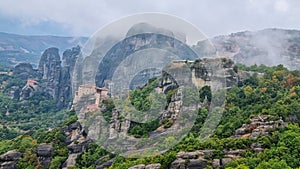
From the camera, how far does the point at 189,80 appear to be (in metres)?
45.2

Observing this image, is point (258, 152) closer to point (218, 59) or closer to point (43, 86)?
point (218, 59)

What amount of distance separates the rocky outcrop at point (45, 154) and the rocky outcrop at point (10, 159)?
1905mm

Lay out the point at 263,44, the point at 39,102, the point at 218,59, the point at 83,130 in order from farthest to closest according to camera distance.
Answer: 1. the point at 263,44
2. the point at 39,102
3. the point at 218,59
4. the point at 83,130

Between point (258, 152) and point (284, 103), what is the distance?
903 centimetres

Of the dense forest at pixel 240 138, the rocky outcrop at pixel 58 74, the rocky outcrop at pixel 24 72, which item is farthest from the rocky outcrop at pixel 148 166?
the rocky outcrop at pixel 24 72

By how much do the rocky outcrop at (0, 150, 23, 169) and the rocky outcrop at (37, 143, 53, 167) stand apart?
6.25 ft

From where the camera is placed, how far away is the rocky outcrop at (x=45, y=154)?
40.8m

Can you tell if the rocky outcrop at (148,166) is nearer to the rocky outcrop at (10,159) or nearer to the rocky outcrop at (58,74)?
the rocky outcrop at (10,159)

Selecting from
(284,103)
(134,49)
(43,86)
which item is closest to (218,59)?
(284,103)

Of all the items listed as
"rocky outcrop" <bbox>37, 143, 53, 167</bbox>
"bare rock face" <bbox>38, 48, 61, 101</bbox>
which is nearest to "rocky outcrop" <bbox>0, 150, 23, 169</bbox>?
"rocky outcrop" <bbox>37, 143, 53, 167</bbox>

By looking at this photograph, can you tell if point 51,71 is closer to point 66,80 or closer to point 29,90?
point 66,80

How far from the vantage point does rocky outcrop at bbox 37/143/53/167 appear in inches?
1606

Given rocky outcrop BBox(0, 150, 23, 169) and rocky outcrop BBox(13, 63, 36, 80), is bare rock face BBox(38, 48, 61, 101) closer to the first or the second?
rocky outcrop BBox(13, 63, 36, 80)

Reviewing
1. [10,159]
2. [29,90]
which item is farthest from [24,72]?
[10,159]
